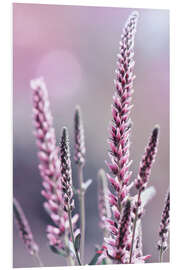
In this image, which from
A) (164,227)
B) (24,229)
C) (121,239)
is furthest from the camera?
(164,227)

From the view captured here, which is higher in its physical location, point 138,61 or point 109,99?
point 138,61

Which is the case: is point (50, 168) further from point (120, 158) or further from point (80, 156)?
point (120, 158)

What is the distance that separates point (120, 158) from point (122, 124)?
17 centimetres

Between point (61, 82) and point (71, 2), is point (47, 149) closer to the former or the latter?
point (61, 82)

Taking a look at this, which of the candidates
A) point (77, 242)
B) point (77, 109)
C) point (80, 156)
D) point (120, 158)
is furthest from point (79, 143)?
point (77, 242)

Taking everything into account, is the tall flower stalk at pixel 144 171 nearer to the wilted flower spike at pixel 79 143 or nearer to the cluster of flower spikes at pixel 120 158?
the cluster of flower spikes at pixel 120 158

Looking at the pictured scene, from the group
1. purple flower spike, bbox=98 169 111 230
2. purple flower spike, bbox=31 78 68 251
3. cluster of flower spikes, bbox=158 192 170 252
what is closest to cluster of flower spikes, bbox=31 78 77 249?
purple flower spike, bbox=31 78 68 251

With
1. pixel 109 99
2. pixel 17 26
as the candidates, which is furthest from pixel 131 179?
pixel 17 26

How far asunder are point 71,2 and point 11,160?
91 centimetres

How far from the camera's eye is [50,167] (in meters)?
2.05

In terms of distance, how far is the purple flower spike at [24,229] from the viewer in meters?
2.13

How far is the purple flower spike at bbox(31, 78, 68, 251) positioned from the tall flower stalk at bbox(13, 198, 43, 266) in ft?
0.41

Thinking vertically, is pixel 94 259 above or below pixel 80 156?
below
